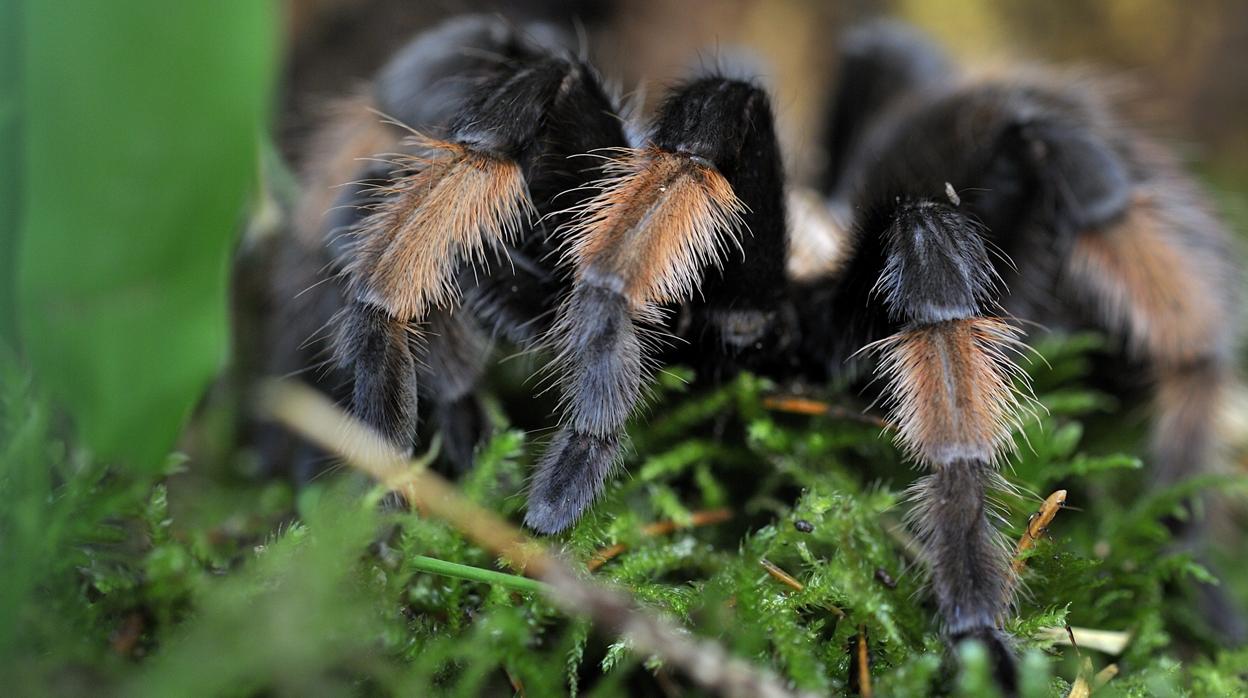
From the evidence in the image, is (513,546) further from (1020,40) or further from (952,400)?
(1020,40)

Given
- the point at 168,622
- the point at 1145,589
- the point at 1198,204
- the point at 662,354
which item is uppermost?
the point at 1198,204

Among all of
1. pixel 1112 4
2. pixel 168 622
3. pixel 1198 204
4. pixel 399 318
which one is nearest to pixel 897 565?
pixel 399 318

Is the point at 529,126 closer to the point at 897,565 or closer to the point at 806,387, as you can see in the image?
the point at 806,387

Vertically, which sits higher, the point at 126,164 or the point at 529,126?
the point at 529,126

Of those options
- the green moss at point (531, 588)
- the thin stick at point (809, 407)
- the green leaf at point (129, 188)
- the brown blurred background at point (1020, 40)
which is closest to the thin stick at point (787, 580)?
the green moss at point (531, 588)

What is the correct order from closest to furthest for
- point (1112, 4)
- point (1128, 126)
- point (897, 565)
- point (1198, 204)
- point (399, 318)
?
point (399, 318) < point (897, 565) < point (1198, 204) < point (1128, 126) < point (1112, 4)

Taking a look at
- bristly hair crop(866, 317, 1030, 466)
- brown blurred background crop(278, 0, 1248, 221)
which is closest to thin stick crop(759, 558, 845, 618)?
bristly hair crop(866, 317, 1030, 466)

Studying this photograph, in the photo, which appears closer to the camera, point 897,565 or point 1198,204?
point 897,565
